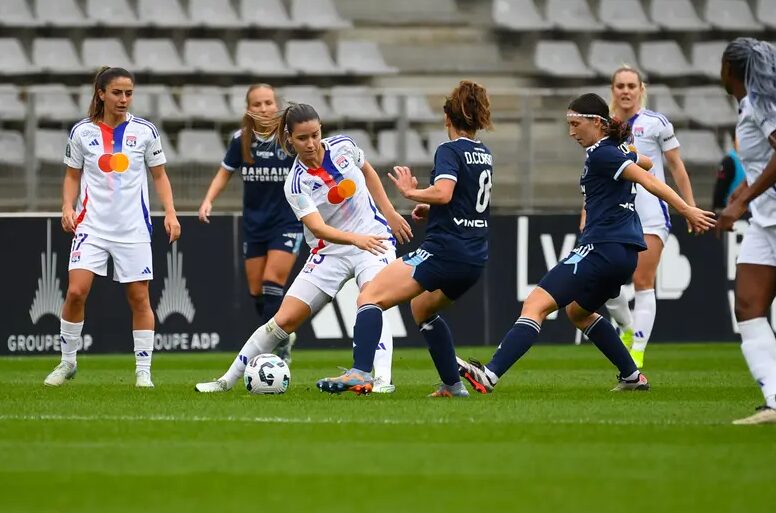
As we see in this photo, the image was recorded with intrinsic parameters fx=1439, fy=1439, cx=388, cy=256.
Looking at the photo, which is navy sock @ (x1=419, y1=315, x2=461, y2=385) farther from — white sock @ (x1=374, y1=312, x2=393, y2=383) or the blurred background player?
the blurred background player

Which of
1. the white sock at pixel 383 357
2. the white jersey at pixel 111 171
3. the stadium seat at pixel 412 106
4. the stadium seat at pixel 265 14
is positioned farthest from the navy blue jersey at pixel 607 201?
the stadium seat at pixel 265 14

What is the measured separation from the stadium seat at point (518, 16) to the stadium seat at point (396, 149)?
6254 millimetres

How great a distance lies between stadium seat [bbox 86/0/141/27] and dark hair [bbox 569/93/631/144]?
13190mm

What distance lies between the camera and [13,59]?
20.2 meters

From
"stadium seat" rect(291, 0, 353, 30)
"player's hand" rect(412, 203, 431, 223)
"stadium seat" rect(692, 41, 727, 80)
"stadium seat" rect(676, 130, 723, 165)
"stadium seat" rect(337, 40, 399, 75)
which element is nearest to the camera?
"player's hand" rect(412, 203, 431, 223)

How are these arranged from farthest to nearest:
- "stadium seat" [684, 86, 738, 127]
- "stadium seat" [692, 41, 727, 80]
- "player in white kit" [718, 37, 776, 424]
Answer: "stadium seat" [692, 41, 727, 80]
"stadium seat" [684, 86, 738, 127]
"player in white kit" [718, 37, 776, 424]

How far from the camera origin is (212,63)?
69.4ft

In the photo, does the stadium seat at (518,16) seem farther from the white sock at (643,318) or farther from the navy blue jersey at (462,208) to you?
the navy blue jersey at (462,208)

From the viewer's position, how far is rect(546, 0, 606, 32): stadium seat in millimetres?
23219

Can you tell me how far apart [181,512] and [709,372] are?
8.03 meters

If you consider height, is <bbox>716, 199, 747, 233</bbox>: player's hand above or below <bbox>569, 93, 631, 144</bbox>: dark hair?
below

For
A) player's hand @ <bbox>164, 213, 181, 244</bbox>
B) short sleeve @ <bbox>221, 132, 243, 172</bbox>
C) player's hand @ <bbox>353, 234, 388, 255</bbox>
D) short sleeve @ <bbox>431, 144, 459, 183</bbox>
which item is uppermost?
short sleeve @ <bbox>221, 132, 243, 172</bbox>

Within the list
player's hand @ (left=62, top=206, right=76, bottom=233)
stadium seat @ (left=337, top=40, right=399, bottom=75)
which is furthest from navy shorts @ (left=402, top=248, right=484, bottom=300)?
stadium seat @ (left=337, top=40, right=399, bottom=75)

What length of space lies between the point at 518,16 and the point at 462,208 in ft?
48.9
